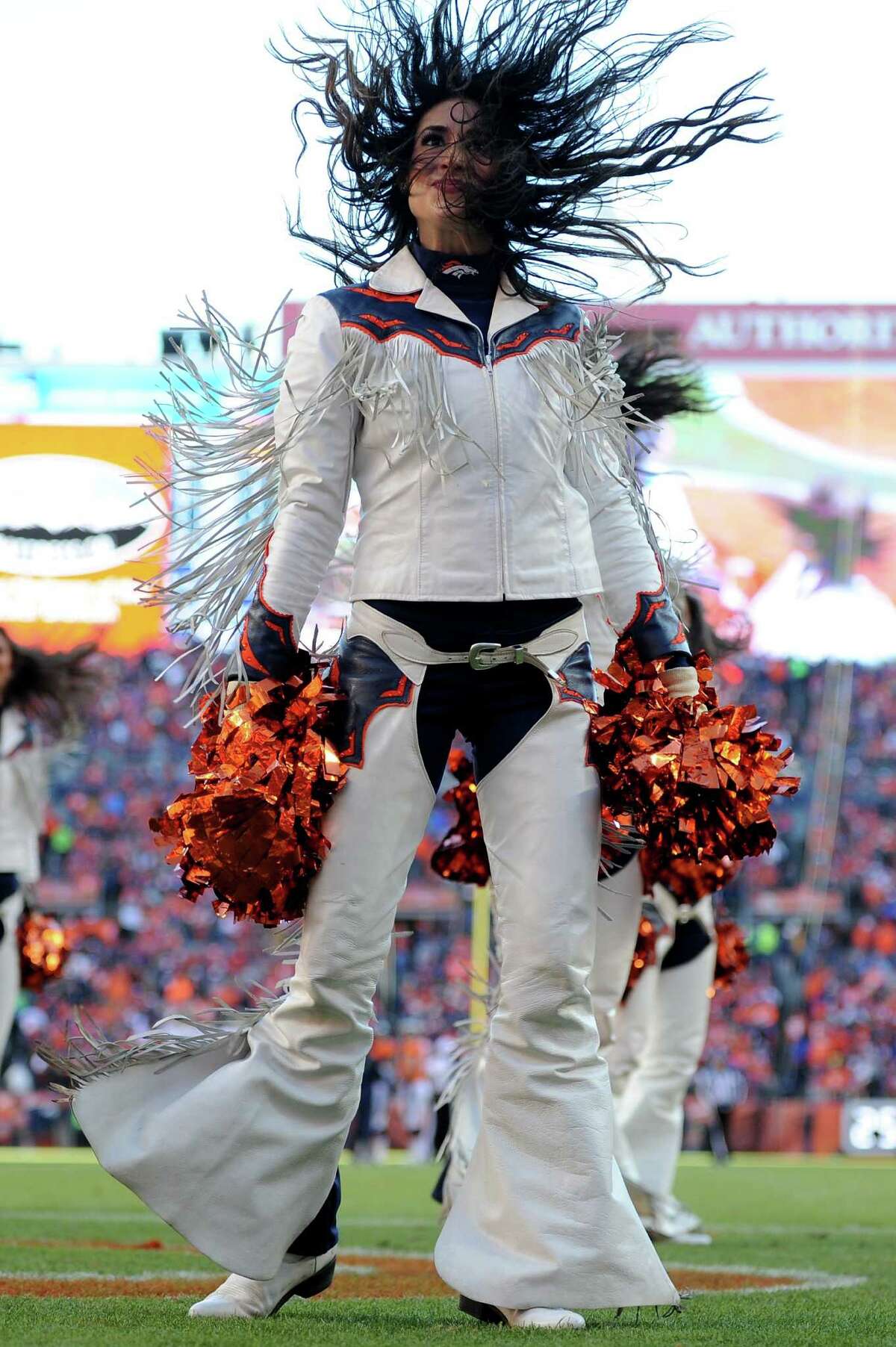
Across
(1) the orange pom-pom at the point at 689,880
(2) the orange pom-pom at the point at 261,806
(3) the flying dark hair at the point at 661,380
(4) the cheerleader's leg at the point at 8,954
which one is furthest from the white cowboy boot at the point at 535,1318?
(4) the cheerleader's leg at the point at 8,954

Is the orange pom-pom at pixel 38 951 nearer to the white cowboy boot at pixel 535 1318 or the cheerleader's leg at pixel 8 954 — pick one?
the cheerleader's leg at pixel 8 954

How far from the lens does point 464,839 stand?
15.7ft

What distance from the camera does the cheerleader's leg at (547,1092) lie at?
11.5 ft

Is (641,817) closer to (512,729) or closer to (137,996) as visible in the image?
(512,729)

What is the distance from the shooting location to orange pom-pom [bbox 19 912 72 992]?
7.55 metres

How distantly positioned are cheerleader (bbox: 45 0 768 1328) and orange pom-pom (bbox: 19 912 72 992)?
3.89 m

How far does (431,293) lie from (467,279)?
3.9 inches

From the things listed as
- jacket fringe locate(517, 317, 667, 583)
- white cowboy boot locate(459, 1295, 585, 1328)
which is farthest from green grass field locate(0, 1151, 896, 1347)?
jacket fringe locate(517, 317, 667, 583)

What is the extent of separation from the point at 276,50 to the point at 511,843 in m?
1.73

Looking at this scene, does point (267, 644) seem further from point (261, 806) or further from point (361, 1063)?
point (361, 1063)

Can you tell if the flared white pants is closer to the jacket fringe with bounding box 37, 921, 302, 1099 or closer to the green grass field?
the jacket fringe with bounding box 37, 921, 302, 1099

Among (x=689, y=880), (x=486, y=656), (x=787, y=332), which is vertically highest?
(x=787, y=332)

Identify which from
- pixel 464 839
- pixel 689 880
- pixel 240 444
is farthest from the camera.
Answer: pixel 689 880

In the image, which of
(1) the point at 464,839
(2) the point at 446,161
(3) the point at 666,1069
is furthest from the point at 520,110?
(3) the point at 666,1069
